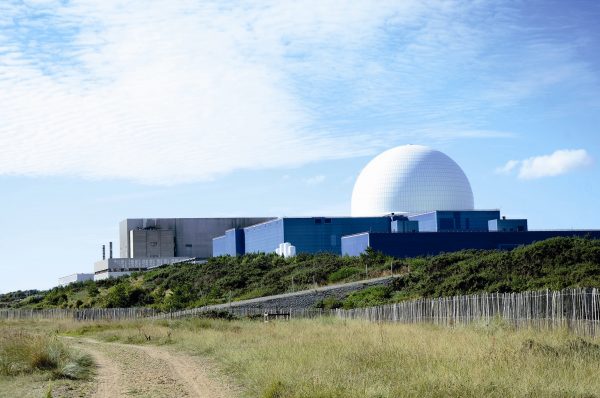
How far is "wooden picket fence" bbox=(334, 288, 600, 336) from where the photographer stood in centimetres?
2189

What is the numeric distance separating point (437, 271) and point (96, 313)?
22640mm

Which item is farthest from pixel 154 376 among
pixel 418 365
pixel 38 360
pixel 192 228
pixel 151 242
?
pixel 192 228

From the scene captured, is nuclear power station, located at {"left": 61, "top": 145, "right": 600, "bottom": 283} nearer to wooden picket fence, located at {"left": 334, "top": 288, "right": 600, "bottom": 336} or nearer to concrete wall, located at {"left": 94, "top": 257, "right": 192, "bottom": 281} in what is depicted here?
concrete wall, located at {"left": 94, "top": 257, "right": 192, "bottom": 281}

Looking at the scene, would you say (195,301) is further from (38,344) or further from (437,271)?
(38,344)

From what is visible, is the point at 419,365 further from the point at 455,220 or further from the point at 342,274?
the point at 455,220

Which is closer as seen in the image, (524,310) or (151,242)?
(524,310)

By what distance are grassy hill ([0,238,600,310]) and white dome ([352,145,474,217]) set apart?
17.4 meters

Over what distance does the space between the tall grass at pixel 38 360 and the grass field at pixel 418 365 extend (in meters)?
1.10

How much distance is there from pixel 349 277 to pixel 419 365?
49321 millimetres

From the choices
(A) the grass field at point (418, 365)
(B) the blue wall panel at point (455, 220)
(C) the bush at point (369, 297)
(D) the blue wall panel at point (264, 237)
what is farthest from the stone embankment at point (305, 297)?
(D) the blue wall panel at point (264, 237)

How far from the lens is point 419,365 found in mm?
14812

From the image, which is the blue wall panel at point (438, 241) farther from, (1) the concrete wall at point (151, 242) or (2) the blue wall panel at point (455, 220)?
(1) the concrete wall at point (151, 242)

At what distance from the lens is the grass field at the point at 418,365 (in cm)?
1206

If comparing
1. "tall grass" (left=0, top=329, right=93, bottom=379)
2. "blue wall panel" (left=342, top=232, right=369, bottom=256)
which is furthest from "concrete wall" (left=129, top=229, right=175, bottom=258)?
"tall grass" (left=0, top=329, right=93, bottom=379)
